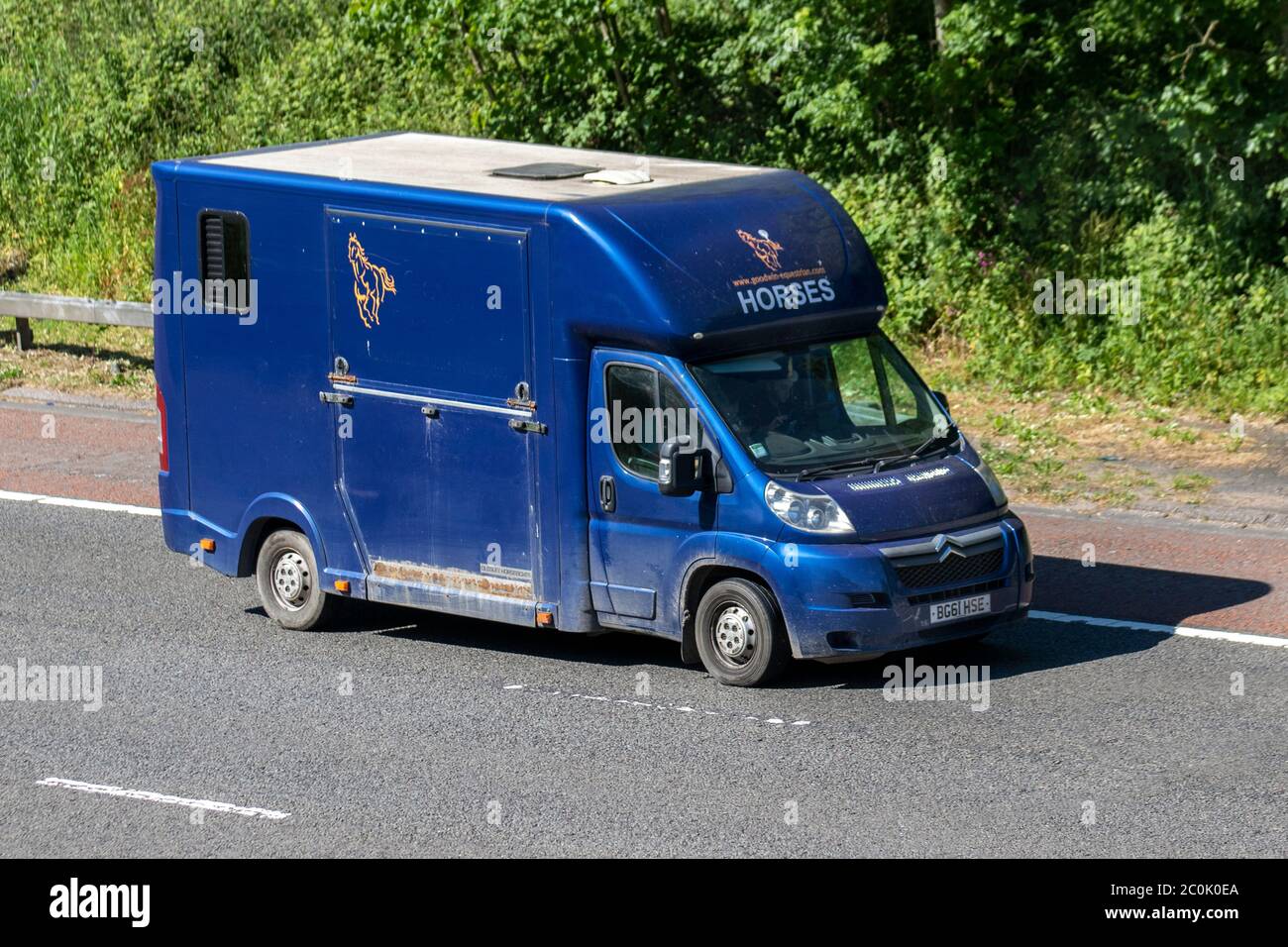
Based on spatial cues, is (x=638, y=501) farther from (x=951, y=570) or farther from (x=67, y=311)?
(x=67, y=311)

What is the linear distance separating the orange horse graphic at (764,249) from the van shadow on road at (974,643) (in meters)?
2.28

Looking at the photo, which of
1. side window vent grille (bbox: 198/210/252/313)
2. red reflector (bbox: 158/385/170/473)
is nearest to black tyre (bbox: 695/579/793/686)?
side window vent grille (bbox: 198/210/252/313)

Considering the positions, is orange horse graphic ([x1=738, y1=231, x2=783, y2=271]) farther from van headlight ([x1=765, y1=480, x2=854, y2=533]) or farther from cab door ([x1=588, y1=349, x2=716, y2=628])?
van headlight ([x1=765, y1=480, x2=854, y2=533])

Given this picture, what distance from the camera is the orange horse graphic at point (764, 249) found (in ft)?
35.4

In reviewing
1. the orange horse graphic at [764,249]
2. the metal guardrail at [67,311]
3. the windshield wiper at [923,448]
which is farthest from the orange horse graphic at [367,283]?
the metal guardrail at [67,311]

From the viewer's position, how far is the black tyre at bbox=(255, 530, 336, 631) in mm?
12305

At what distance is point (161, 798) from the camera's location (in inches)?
366

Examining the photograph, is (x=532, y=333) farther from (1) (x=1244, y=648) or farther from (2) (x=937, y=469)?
(1) (x=1244, y=648)

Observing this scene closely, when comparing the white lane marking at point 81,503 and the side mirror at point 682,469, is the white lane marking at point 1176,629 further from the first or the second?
the white lane marking at point 81,503

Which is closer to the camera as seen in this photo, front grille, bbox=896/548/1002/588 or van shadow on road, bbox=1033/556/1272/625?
front grille, bbox=896/548/1002/588

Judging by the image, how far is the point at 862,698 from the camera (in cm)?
1055

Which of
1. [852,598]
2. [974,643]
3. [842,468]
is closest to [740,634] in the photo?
[852,598]

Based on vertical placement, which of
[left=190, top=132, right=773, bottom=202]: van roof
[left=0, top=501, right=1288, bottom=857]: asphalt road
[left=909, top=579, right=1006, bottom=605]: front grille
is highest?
[left=190, top=132, right=773, bottom=202]: van roof

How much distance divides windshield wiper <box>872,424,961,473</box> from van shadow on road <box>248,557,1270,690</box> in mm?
1154
